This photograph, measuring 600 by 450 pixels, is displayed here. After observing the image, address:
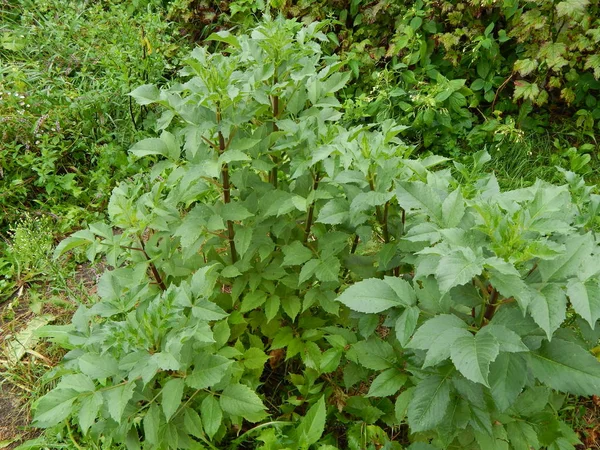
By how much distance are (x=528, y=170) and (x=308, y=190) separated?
7.56 feet

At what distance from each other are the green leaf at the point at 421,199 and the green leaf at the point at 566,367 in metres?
0.44

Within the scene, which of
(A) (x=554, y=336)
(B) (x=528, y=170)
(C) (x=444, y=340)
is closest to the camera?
(C) (x=444, y=340)

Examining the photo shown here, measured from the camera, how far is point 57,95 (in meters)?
4.09

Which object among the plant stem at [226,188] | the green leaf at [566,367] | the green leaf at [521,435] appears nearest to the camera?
the green leaf at [566,367]

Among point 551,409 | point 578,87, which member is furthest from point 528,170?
point 551,409

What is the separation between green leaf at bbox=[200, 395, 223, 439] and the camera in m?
1.72

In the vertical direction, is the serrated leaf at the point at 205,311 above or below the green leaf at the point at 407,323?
below

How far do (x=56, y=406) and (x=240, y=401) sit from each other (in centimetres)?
57

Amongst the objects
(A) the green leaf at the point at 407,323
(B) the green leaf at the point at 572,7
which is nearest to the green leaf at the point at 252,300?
(A) the green leaf at the point at 407,323

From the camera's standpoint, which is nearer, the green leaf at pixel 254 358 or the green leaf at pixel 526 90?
the green leaf at pixel 254 358

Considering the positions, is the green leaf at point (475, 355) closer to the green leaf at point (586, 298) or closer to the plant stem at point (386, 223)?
the green leaf at point (586, 298)

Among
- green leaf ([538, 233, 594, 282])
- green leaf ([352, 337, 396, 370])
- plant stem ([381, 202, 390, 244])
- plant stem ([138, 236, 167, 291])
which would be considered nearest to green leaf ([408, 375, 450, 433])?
green leaf ([352, 337, 396, 370])

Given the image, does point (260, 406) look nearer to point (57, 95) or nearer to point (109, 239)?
point (109, 239)

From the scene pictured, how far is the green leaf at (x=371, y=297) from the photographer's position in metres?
1.51
